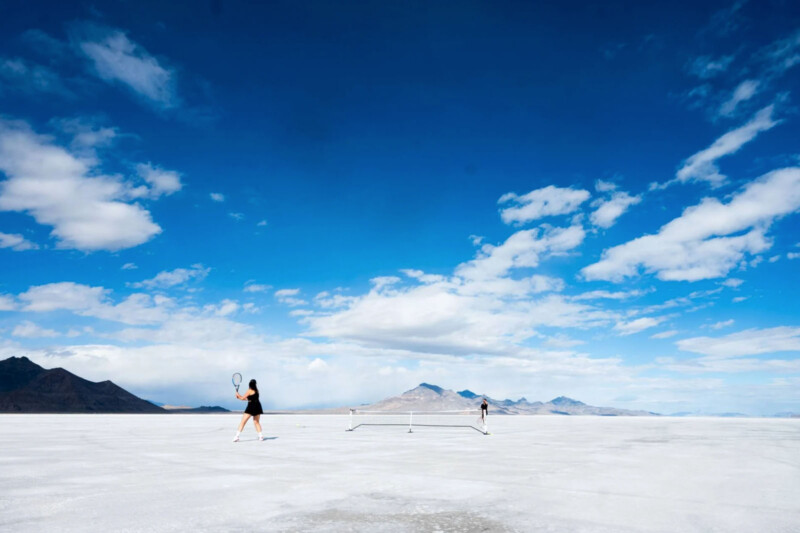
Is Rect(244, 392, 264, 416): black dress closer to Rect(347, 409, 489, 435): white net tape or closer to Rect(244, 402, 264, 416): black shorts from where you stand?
Rect(244, 402, 264, 416): black shorts

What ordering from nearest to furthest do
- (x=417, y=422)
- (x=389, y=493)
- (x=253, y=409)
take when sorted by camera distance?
(x=389, y=493), (x=253, y=409), (x=417, y=422)

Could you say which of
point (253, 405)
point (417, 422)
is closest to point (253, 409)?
point (253, 405)

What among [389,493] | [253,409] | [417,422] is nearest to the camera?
[389,493]

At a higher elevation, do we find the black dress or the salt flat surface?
the black dress

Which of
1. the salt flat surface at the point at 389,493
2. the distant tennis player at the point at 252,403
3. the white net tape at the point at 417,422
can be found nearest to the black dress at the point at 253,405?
the distant tennis player at the point at 252,403

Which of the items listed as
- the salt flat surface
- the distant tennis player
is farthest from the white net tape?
the salt flat surface

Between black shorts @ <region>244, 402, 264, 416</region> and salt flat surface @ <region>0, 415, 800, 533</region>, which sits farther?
black shorts @ <region>244, 402, 264, 416</region>

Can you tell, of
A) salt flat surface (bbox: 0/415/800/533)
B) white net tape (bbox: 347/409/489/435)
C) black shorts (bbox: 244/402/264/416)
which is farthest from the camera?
white net tape (bbox: 347/409/489/435)

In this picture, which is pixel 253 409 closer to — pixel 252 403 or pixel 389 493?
pixel 252 403

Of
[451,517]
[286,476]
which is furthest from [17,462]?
[451,517]

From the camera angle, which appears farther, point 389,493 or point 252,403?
point 252,403

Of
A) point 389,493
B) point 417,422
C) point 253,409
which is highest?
point 417,422

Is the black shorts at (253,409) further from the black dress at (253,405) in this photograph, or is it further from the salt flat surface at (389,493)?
the salt flat surface at (389,493)

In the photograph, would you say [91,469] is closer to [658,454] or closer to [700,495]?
[700,495]
